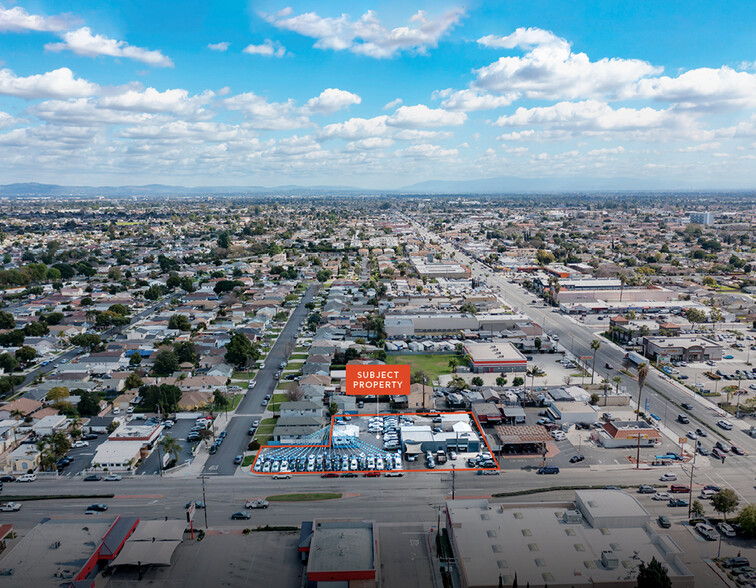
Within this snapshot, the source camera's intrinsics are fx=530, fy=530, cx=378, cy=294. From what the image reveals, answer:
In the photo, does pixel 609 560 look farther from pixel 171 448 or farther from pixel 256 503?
pixel 171 448

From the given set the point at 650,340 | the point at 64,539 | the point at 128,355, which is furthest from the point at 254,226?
the point at 64,539

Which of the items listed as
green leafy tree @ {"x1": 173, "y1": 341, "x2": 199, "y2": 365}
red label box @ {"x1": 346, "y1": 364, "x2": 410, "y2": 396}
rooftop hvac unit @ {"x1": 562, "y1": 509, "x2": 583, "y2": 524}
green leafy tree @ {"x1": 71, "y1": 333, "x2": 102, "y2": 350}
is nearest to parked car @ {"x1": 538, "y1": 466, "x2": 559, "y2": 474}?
rooftop hvac unit @ {"x1": 562, "y1": 509, "x2": 583, "y2": 524}

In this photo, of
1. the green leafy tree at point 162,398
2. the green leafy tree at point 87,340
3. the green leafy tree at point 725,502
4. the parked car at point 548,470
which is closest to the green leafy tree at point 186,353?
the green leafy tree at point 162,398

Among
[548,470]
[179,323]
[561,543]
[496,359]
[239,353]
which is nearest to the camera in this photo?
[561,543]

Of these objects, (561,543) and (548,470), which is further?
(548,470)

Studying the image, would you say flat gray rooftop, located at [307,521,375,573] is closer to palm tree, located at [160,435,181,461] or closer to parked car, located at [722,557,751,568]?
palm tree, located at [160,435,181,461]

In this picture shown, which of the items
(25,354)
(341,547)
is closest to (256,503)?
(341,547)
